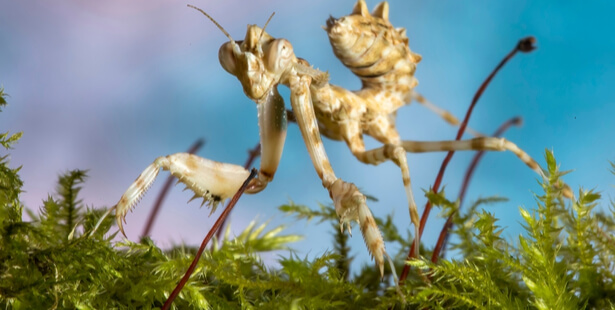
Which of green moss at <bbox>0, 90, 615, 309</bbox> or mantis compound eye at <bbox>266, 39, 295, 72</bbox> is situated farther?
mantis compound eye at <bbox>266, 39, 295, 72</bbox>

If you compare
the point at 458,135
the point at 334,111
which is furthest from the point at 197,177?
the point at 458,135

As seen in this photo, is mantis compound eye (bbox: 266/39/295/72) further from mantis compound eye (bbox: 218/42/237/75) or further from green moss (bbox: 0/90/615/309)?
green moss (bbox: 0/90/615/309)

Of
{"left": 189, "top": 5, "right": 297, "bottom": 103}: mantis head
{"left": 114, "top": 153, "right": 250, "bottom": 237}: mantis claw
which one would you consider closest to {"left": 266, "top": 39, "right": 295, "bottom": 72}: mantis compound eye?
{"left": 189, "top": 5, "right": 297, "bottom": 103}: mantis head

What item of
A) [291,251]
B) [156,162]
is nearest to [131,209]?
[156,162]

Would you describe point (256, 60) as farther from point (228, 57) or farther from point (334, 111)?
point (334, 111)

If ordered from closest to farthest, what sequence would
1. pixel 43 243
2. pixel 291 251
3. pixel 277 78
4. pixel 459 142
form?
pixel 43 243 < pixel 291 251 < pixel 277 78 < pixel 459 142

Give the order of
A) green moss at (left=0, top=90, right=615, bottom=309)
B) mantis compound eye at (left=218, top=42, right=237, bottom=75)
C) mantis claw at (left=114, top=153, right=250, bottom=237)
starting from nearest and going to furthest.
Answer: green moss at (left=0, top=90, right=615, bottom=309), mantis claw at (left=114, top=153, right=250, bottom=237), mantis compound eye at (left=218, top=42, right=237, bottom=75)

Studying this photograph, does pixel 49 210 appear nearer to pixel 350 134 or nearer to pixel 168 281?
pixel 168 281

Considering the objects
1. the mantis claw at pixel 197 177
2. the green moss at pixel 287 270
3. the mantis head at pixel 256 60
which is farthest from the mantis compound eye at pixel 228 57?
the green moss at pixel 287 270
